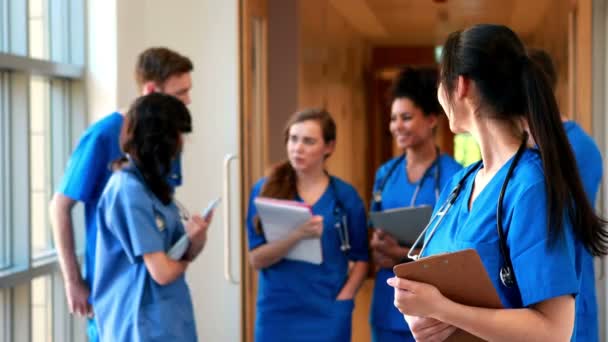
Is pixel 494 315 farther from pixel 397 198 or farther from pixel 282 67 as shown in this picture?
pixel 282 67

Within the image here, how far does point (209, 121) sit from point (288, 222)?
1053 mm

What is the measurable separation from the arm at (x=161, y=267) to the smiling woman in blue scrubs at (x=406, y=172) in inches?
33.2

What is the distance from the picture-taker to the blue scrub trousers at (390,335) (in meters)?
2.72

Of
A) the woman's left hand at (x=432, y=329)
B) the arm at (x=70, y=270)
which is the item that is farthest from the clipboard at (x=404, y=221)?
the woman's left hand at (x=432, y=329)

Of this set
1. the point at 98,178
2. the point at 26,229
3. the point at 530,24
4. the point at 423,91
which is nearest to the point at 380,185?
the point at 423,91

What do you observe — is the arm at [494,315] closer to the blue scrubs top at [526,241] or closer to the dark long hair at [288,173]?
the blue scrubs top at [526,241]

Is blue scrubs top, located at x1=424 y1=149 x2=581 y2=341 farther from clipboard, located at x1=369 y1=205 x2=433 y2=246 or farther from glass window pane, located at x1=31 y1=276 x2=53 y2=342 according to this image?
glass window pane, located at x1=31 y1=276 x2=53 y2=342

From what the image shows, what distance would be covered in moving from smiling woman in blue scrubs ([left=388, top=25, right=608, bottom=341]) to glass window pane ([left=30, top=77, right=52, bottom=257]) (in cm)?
201

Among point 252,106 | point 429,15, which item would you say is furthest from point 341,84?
point 252,106

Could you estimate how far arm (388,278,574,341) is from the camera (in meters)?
1.27

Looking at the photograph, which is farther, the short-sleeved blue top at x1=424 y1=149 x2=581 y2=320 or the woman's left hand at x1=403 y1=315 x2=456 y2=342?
the woman's left hand at x1=403 y1=315 x2=456 y2=342

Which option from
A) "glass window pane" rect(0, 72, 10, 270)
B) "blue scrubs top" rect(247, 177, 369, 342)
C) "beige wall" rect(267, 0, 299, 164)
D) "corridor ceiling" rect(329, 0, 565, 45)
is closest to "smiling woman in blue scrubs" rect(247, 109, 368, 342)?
"blue scrubs top" rect(247, 177, 369, 342)

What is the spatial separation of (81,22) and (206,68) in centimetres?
64

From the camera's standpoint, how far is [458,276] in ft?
4.22
